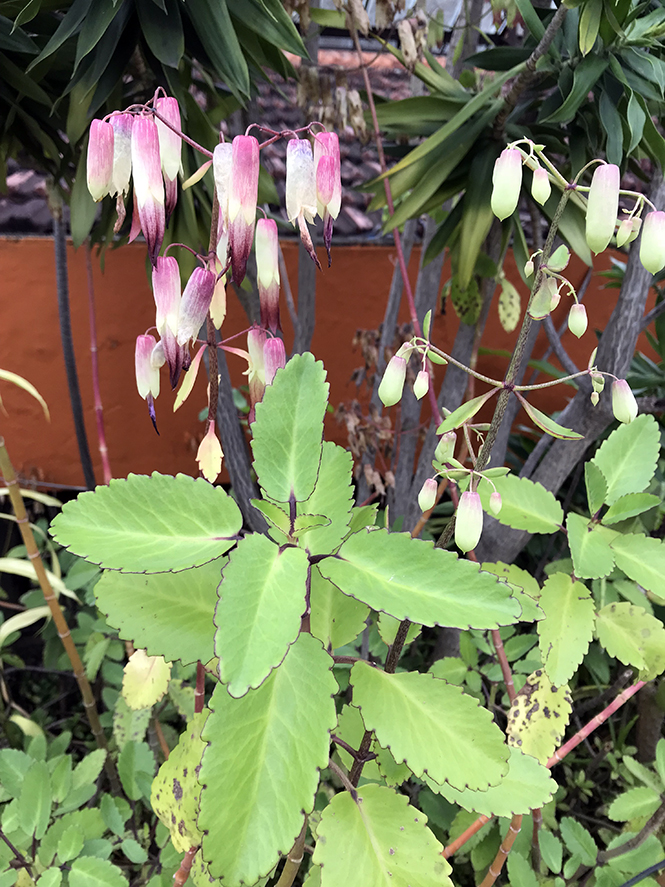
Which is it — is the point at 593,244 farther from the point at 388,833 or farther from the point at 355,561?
the point at 388,833

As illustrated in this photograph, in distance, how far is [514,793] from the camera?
0.48m

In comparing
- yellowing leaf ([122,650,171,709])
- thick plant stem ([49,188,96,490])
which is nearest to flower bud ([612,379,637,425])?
yellowing leaf ([122,650,171,709])

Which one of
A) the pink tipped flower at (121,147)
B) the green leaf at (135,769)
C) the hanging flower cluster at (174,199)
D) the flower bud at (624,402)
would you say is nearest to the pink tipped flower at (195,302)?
the hanging flower cluster at (174,199)

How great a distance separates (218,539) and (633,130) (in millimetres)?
755

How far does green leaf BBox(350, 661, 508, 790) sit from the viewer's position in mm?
386

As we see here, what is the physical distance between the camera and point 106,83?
755mm

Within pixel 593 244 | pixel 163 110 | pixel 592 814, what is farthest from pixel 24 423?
pixel 592 814

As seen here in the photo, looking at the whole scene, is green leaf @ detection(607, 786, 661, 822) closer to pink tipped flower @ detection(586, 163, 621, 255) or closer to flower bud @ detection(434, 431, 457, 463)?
flower bud @ detection(434, 431, 457, 463)

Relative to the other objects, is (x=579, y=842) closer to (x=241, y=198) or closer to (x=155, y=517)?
(x=155, y=517)

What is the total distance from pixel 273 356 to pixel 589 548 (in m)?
0.38

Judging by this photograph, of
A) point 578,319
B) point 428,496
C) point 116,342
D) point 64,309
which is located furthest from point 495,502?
point 116,342

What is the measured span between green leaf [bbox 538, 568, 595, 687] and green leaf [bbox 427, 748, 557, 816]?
0.08 meters

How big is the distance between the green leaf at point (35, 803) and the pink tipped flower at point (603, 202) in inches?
34.0

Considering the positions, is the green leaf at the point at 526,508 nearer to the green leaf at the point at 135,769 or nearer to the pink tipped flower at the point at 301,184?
the pink tipped flower at the point at 301,184
